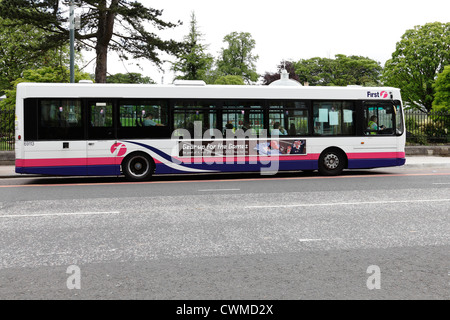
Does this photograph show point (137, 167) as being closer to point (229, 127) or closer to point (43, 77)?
point (229, 127)

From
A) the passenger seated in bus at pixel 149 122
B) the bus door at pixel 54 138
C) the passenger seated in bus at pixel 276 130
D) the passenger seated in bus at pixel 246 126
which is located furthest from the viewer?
the passenger seated in bus at pixel 276 130

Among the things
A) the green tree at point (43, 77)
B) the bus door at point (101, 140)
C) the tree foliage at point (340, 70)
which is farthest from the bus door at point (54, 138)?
the tree foliage at point (340, 70)

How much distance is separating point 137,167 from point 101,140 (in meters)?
1.28

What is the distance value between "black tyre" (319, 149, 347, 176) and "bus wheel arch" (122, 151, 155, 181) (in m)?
5.29

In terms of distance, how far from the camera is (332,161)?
47.8ft

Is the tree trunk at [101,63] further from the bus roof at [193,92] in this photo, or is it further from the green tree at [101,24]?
the bus roof at [193,92]

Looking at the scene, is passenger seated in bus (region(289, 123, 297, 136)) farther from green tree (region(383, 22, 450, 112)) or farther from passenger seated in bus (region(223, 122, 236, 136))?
green tree (region(383, 22, 450, 112))

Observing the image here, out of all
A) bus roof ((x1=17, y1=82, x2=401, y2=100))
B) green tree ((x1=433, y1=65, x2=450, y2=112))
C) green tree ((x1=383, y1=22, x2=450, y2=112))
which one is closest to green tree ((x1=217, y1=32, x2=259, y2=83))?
green tree ((x1=383, y1=22, x2=450, y2=112))

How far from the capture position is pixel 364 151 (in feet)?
48.1

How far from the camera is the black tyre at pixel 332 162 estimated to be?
1449cm

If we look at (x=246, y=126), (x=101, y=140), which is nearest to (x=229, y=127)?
(x=246, y=126)
